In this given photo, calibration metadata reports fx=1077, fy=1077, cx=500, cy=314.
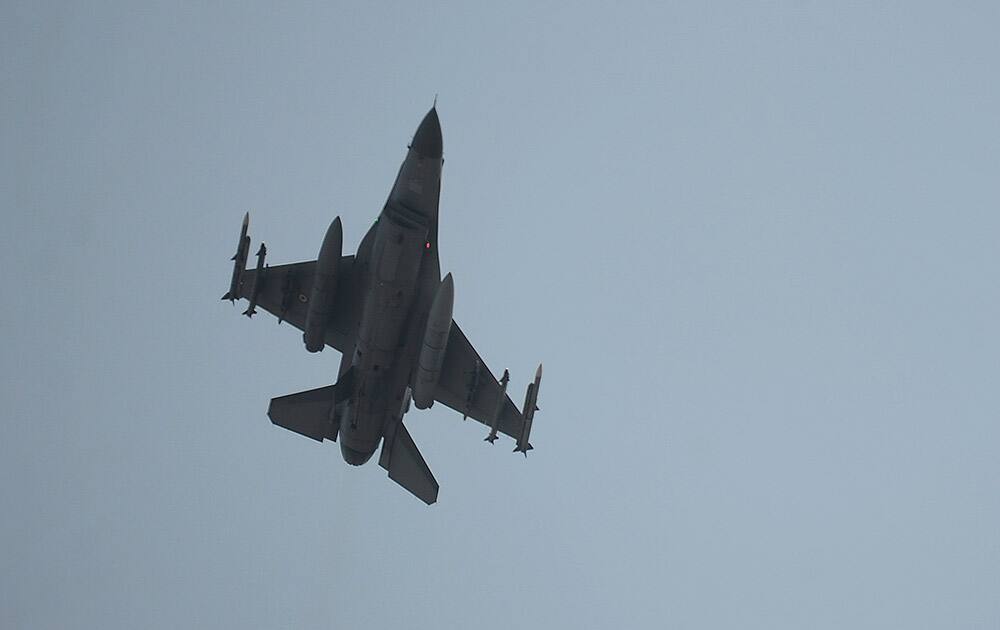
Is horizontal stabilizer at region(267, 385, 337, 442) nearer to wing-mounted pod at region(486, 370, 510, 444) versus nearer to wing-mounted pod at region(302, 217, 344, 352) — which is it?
wing-mounted pod at region(302, 217, 344, 352)

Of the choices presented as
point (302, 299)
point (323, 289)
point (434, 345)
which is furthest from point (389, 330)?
point (302, 299)

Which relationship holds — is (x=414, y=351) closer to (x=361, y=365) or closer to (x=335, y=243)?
(x=361, y=365)

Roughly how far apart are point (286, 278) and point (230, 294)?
246 centimetres

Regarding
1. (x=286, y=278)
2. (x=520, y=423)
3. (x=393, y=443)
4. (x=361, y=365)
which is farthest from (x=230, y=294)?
(x=520, y=423)

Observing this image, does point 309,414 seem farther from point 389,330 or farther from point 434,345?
point 434,345

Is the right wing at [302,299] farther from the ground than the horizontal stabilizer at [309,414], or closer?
farther from the ground

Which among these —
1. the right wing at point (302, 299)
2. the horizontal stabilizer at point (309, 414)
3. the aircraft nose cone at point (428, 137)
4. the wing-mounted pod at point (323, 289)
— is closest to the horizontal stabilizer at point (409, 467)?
the horizontal stabilizer at point (309, 414)

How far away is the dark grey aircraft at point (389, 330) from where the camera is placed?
33500 mm

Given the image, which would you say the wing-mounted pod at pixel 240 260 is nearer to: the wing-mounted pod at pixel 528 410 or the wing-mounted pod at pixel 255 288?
the wing-mounted pod at pixel 255 288

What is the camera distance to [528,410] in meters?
35.9

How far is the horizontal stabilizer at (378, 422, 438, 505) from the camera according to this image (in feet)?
129

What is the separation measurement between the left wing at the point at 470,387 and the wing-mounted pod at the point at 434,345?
8.05 feet

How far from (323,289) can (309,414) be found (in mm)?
5275

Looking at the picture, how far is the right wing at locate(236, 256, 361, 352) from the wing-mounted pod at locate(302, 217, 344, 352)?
0.89m
